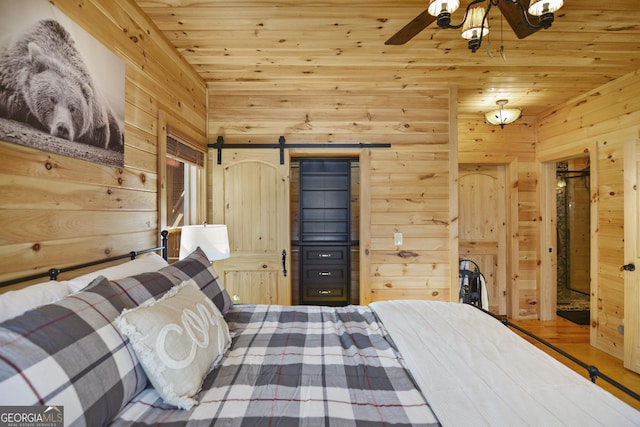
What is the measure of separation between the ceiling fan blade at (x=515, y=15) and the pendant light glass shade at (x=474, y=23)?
0.11m

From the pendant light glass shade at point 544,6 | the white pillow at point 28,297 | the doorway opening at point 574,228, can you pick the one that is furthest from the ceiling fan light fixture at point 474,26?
the doorway opening at point 574,228

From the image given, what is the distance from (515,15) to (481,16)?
0.17m

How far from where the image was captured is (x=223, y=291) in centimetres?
184

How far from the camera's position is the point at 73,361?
79 cm

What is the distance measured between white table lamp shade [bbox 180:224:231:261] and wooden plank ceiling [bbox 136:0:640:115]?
149cm

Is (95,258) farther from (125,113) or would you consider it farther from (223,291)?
(125,113)

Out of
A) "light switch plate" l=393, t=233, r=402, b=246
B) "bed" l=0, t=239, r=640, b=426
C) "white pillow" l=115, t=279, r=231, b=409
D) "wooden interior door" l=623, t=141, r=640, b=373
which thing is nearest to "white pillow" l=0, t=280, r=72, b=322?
"bed" l=0, t=239, r=640, b=426

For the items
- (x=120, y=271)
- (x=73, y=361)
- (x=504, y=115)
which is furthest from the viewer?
(x=504, y=115)

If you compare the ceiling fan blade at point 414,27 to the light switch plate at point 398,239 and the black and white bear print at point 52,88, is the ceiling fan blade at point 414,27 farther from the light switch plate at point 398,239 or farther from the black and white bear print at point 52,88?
the light switch plate at point 398,239

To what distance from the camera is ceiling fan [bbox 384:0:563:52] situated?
1432 mm

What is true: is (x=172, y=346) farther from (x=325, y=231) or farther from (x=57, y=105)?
(x=325, y=231)

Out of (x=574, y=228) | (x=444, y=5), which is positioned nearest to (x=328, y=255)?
(x=444, y=5)

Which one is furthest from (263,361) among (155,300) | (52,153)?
(52,153)

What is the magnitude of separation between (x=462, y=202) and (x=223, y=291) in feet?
11.8
